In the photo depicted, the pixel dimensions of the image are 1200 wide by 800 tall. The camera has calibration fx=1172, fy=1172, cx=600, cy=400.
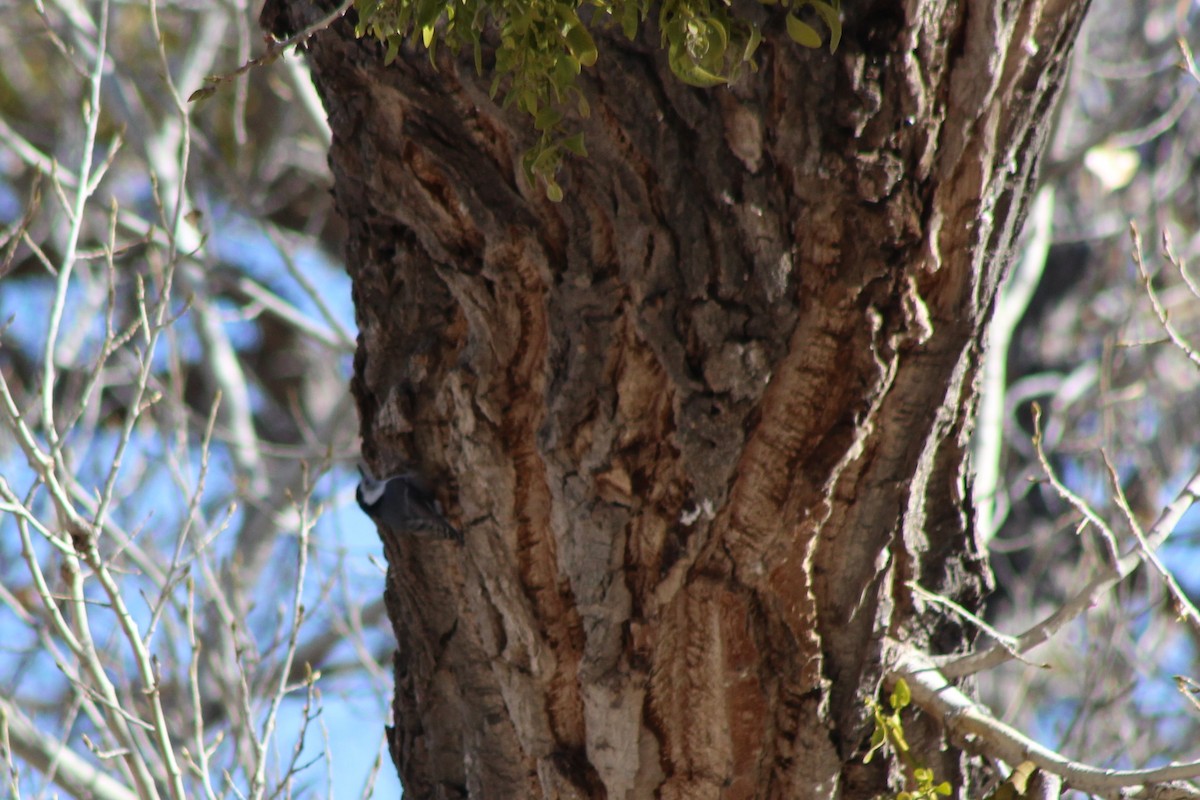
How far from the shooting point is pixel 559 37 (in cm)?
133

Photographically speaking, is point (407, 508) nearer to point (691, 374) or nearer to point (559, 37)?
point (691, 374)

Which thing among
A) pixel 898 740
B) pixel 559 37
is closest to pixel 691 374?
pixel 559 37

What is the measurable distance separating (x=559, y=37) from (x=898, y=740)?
1.05 metres

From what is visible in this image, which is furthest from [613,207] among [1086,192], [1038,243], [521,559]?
[1086,192]

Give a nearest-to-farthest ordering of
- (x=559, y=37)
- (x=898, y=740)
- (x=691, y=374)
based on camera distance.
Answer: (x=559, y=37) < (x=691, y=374) < (x=898, y=740)

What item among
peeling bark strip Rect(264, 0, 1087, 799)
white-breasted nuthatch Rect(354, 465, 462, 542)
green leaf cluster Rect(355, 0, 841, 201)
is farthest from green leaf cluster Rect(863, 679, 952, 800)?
green leaf cluster Rect(355, 0, 841, 201)

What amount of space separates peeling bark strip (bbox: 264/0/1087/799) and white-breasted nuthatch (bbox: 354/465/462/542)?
29 mm

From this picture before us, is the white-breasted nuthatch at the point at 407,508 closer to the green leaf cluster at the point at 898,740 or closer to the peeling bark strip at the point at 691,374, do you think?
the peeling bark strip at the point at 691,374

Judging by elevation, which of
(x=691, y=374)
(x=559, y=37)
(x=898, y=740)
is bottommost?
(x=898, y=740)

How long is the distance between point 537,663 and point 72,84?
6.35 metres

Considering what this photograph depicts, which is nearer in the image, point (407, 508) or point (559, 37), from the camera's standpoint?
point (559, 37)

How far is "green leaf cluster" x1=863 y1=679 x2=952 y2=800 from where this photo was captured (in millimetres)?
1634

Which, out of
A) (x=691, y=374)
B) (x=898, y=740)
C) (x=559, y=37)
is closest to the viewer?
(x=559, y=37)

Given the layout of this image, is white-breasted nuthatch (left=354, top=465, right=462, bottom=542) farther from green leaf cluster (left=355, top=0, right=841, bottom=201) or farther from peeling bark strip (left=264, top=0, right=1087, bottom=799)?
green leaf cluster (left=355, top=0, right=841, bottom=201)
